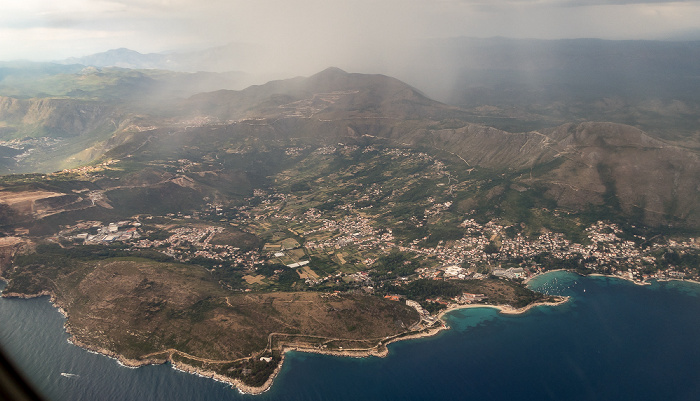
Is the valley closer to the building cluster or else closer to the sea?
the building cluster

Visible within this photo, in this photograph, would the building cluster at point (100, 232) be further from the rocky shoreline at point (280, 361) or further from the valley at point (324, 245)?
the rocky shoreline at point (280, 361)

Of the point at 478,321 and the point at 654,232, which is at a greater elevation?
the point at 654,232

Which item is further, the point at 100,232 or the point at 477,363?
the point at 100,232

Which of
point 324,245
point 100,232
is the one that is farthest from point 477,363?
point 100,232

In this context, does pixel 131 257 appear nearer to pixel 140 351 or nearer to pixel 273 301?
pixel 140 351

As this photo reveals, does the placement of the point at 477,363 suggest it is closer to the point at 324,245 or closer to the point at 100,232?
the point at 324,245

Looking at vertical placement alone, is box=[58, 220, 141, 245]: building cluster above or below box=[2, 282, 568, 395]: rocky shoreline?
above

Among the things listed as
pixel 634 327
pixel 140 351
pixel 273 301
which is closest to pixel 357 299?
pixel 273 301

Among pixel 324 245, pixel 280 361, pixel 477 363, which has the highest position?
pixel 280 361

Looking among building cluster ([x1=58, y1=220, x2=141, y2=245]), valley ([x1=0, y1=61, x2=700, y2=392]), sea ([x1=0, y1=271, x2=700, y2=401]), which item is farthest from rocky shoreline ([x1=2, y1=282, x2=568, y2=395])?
building cluster ([x1=58, y1=220, x2=141, y2=245])
